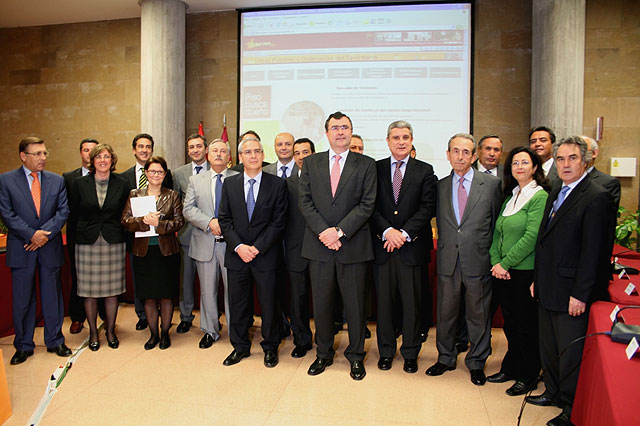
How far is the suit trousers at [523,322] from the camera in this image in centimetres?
302

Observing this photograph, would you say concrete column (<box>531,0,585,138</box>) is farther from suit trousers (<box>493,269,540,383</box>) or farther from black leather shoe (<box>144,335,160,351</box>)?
black leather shoe (<box>144,335,160,351</box>)

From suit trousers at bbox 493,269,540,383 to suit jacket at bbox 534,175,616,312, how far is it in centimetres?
36

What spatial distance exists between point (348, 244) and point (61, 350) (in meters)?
2.48

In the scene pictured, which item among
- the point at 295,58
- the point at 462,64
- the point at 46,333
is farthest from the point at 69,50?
the point at 462,64

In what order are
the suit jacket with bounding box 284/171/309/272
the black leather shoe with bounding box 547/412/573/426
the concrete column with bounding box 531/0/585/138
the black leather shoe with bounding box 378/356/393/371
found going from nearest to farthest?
the black leather shoe with bounding box 547/412/573/426, the black leather shoe with bounding box 378/356/393/371, the suit jacket with bounding box 284/171/309/272, the concrete column with bounding box 531/0/585/138

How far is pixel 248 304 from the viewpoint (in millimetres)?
3570

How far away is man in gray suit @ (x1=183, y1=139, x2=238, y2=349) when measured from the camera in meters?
3.84

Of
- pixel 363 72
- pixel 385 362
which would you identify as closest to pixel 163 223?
pixel 385 362

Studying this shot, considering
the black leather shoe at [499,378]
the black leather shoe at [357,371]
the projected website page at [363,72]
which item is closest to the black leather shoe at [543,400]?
the black leather shoe at [499,378]

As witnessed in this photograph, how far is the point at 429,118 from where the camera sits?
6152 millimetres

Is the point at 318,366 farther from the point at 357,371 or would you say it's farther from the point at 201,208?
the point at 201,208

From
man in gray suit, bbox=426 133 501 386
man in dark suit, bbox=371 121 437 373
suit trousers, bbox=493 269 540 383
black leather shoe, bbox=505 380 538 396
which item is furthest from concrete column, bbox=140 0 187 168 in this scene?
black leather shoe, bbox=505 380 538 396

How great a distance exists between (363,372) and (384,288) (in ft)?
2.01

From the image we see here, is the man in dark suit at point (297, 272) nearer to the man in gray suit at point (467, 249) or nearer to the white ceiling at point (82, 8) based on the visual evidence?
the man in gray suit at point (467, 249)
